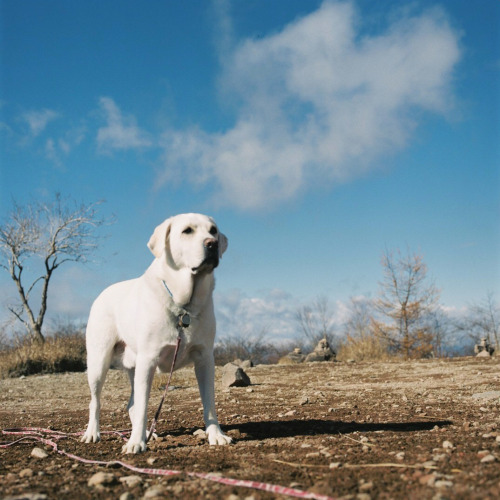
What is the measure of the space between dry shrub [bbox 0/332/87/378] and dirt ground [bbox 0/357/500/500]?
8500mm

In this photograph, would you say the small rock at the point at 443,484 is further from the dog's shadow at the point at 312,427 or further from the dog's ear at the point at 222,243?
the dog's ear at the point at 222,243

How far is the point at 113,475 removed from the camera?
318cm

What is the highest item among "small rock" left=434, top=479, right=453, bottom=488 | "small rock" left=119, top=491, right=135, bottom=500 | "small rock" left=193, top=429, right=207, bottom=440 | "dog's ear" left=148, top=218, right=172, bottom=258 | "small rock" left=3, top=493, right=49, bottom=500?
"dog's ear" left=148, top=218, right=172, bottom=258

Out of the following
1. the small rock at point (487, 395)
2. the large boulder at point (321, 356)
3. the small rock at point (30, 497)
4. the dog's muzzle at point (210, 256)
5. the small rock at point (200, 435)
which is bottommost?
the small rock at point (487, 395)

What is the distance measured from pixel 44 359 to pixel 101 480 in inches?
643

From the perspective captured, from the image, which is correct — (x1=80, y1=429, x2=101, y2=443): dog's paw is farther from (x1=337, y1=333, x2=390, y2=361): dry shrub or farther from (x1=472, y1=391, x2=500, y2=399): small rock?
(x1=337, y1=333, x2=390, y2=361): dry shrub

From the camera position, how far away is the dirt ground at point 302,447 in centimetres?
282

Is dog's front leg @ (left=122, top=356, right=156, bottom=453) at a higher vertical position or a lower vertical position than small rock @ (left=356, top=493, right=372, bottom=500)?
higher

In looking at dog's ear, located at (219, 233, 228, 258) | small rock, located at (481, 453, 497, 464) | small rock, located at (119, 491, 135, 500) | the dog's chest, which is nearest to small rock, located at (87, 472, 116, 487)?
small rock, located at (119, 491, 135, 500)

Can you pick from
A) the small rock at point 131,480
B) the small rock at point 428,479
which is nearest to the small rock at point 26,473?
the small rock at point 131,480

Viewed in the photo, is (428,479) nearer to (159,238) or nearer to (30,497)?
(30,497)

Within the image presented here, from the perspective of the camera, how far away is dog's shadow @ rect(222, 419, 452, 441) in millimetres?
4793

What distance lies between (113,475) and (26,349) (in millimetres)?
16919

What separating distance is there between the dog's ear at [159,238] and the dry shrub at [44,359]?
1483cm
